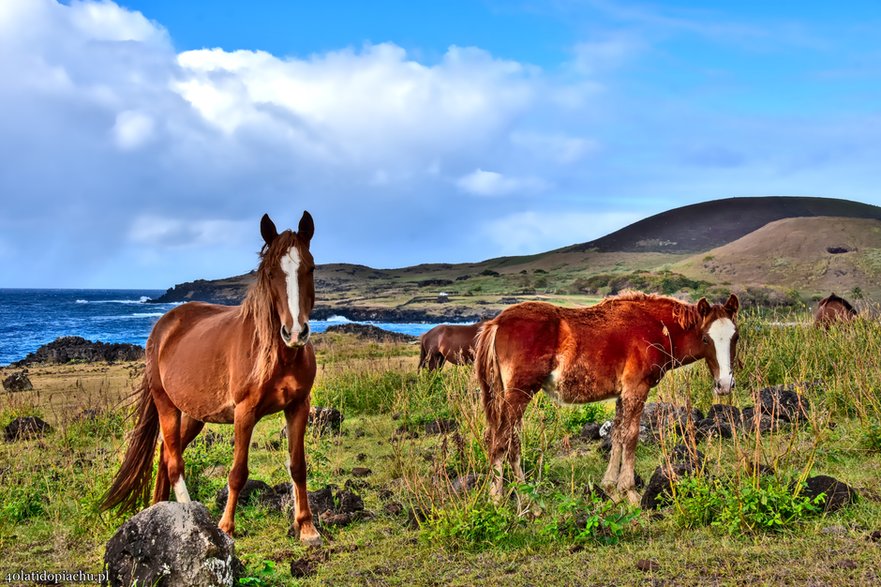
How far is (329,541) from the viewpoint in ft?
20.6

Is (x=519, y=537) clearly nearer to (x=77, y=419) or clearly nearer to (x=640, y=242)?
(x=77, y=419)

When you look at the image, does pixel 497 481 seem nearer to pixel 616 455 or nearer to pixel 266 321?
pixel 616 455

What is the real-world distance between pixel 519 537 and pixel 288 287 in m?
2.91

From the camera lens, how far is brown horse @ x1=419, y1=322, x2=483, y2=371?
16.7 m

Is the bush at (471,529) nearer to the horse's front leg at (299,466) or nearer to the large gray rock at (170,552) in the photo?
the horse's front leg at (299,466)

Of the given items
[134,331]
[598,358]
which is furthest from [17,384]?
[134,331]

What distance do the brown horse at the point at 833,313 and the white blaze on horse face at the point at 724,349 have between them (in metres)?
8.53

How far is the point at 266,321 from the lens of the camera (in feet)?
18.8

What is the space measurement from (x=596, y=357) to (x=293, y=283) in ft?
11.1

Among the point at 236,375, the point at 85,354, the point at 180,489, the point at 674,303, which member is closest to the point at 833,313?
the point at 674,303

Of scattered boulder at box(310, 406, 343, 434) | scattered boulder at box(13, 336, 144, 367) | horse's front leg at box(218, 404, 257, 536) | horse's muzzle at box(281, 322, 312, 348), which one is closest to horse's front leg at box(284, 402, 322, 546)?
horse's front leg at box(218, 404, 257, 536)

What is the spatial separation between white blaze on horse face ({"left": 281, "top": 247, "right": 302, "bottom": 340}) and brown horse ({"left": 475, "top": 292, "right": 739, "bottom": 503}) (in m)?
2.43

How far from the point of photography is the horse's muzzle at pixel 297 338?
5.25 meters

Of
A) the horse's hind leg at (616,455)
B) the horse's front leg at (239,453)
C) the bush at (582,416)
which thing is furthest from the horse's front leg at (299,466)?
the bush at (582,416)
